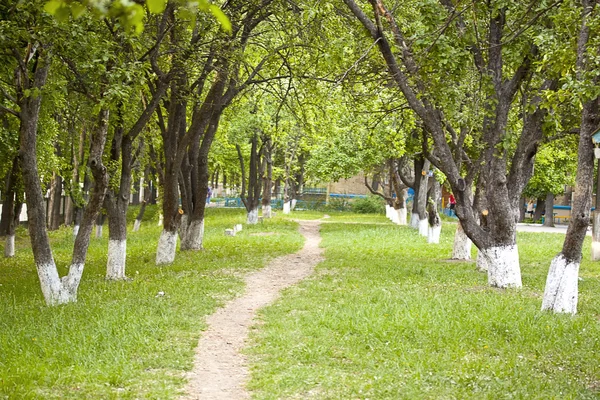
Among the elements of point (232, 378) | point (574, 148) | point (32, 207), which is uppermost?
point (574, 148)

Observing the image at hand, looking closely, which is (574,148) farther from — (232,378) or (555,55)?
(232,378)

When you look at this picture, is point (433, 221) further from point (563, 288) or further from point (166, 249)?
point (563, 288)

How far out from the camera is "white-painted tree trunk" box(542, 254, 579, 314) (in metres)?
11.0

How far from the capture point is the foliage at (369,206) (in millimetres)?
56531

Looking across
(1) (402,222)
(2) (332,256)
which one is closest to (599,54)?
(2) (332,256)

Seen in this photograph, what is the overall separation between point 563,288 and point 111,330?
6.46 meters

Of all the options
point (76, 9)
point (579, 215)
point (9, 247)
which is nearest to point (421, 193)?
point (9, 247)

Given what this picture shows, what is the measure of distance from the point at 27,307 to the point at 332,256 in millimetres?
10154

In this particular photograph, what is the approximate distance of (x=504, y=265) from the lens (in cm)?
1385

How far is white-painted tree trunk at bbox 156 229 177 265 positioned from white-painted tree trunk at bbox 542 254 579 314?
31.5 feet

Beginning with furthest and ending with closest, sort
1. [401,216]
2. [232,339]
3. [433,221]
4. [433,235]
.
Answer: [401,216] → [433,235] → [433,221] → [232,339]

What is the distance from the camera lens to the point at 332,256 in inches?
794

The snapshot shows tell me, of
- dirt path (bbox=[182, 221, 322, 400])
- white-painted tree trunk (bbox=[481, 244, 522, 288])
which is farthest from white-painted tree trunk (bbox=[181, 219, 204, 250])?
white-painted tree trunk (bbox=[481, 244, 522, 288])

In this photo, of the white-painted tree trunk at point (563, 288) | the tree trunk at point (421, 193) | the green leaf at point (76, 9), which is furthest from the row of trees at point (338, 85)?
the tree trunk at point (421, 193)
